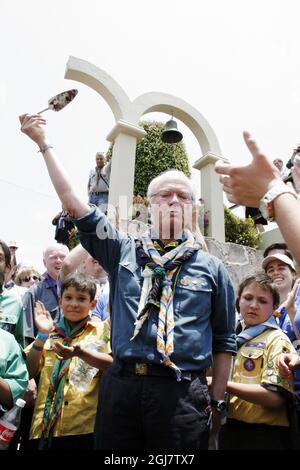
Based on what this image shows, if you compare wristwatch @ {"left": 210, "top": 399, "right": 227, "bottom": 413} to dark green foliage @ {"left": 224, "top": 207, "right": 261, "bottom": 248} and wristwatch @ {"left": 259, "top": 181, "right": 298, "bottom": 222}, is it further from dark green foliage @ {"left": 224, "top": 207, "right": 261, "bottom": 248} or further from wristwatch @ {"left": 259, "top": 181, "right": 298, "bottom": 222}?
dark green foliage @ {"left": 224, "top": 207, "right": 261, "bottom": 248}

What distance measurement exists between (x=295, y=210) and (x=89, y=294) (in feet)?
6.49

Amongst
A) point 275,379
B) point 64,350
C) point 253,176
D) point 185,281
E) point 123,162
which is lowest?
point 275,379

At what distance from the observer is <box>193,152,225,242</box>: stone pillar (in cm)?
855

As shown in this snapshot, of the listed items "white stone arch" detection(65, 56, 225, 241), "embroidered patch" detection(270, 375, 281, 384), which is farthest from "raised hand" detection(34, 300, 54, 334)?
"white stone arch" detection(65, 56, 225, 241)

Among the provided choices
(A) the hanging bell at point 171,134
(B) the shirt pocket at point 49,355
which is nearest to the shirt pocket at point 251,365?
(B) the shirt pocket at point 49,355

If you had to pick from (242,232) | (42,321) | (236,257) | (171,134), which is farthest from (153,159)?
(42,321)

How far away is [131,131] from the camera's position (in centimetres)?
802

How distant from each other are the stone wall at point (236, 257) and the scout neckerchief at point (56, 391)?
476cm

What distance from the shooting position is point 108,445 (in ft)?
6.03

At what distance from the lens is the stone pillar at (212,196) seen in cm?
855

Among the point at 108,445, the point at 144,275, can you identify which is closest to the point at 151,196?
the point at 144,275

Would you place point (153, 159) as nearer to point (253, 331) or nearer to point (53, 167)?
point (253, 331)

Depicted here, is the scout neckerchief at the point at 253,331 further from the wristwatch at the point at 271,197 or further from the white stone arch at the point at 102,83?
the white stone arch at the point at 102,83

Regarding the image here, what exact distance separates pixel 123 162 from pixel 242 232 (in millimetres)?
3457
